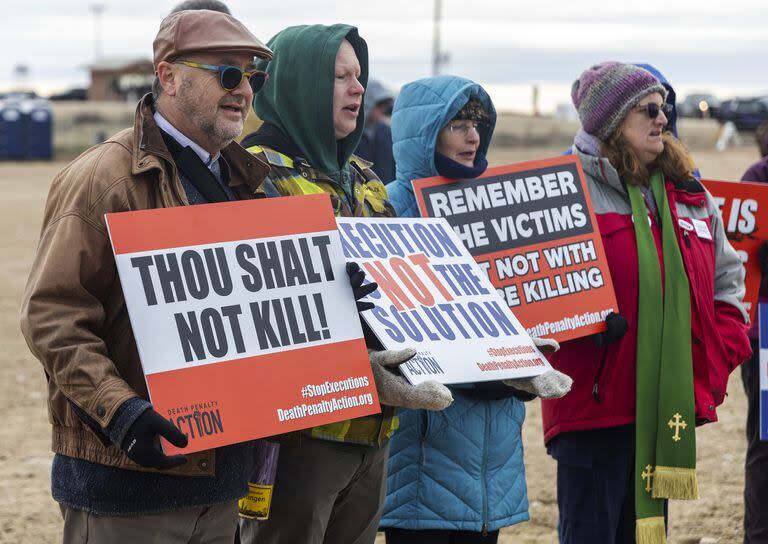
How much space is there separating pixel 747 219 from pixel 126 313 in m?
2.86

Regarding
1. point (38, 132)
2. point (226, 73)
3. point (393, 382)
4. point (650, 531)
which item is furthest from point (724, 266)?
point (38, 132)

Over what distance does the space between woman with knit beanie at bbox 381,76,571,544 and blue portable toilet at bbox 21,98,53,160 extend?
1299 inches

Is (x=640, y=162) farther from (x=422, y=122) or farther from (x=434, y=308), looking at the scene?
(x=434, y=308)

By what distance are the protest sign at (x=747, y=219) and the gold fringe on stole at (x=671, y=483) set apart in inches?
36.2

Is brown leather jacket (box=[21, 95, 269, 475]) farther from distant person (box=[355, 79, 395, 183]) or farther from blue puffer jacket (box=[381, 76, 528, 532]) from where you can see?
distant person (box=[355, 79, 395, 183])

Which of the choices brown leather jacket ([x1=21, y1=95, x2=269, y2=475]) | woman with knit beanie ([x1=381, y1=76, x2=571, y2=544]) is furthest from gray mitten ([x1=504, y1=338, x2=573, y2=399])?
brown leather jacket ([x1=21, y1=95, x2=269, y2=475])

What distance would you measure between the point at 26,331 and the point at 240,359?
50cm

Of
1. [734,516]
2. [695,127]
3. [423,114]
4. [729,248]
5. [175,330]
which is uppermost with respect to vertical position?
[423,114]

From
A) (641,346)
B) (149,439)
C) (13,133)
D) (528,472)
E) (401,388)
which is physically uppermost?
(149,439)

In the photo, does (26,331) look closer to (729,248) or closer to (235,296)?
(235,296)

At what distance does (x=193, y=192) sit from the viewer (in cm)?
277

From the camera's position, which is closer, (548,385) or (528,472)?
(548,385)

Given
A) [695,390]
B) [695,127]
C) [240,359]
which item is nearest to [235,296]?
[240,359]

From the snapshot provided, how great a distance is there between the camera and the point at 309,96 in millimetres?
3223
